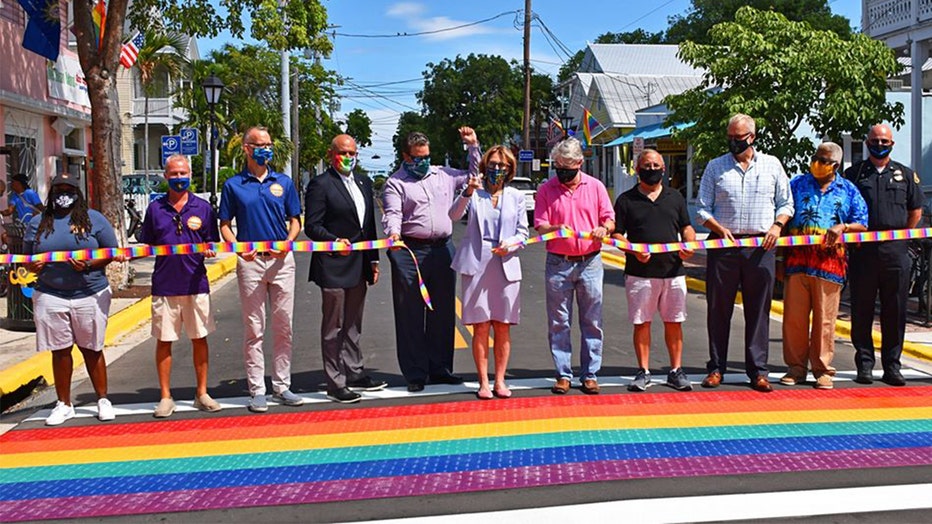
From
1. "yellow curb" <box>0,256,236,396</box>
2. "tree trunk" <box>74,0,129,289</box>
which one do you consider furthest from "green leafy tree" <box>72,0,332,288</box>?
"yellow curb" <box>0,256,236,396</box>

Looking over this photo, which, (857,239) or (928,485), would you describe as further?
(857,239)

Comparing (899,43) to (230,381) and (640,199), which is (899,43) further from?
(230,381)

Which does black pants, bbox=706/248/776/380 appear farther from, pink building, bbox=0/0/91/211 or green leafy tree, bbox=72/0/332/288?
pink building, bbox=0/0/91/211

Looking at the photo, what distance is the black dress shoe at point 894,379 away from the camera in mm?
7648

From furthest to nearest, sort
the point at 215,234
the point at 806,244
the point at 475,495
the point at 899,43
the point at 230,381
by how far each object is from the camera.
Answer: the point at 899,43 → the point at 230,381 → the point at 806,244 → the point at 215,234 → the point at 475,495

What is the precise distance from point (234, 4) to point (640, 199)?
11.2 m

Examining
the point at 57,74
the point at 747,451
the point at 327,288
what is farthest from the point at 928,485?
the point at 57,74

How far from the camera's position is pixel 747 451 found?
5.70 metres

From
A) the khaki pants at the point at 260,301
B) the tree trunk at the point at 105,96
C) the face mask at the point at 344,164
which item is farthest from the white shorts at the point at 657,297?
the tree trunk at the point at 105,96

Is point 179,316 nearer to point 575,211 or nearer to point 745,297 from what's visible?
point 575,211

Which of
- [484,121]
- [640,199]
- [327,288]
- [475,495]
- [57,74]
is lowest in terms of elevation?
[475,495]

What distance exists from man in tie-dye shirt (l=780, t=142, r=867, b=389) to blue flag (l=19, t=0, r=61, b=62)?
14.4 metres

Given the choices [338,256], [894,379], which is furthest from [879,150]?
[338,256]

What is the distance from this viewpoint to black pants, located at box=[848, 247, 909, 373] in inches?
302
